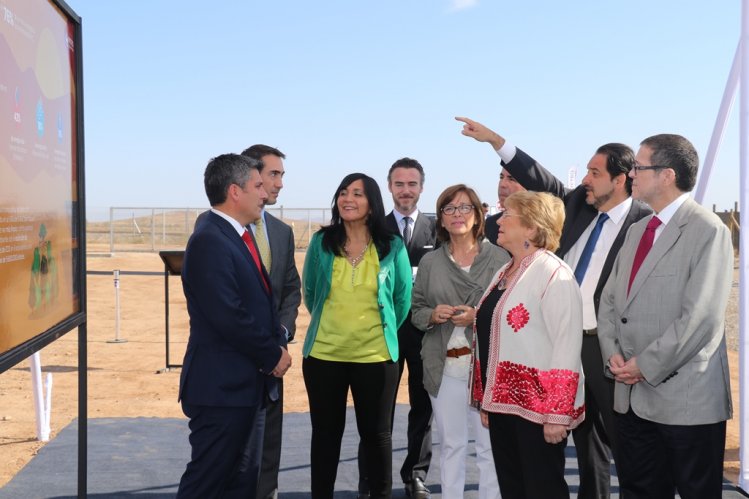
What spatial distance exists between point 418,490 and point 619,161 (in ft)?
7.91

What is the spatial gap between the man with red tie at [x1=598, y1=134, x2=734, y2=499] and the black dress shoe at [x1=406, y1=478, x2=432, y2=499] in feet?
5.44

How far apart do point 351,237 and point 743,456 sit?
291cm

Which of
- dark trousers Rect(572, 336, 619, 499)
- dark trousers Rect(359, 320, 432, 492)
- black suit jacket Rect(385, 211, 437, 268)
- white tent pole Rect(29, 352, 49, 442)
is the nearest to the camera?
dark trousers Rect(572, 336, 619, 499)

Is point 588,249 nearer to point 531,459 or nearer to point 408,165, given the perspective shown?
point 531,459

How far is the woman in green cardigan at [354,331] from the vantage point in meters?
4.02

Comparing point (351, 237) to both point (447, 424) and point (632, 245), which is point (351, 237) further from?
point (632, 245)

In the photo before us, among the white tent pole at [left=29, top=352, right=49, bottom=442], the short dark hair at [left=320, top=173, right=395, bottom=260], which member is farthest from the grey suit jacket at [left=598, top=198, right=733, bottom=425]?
the white tent pole at [left=29, top=352, right=49, bottom=442]

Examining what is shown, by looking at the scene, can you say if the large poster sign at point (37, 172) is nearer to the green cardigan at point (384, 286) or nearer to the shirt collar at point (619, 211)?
the green cardigan at point (384, 286)

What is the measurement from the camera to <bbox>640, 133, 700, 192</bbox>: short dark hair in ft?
10.4

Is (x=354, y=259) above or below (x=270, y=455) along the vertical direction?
above

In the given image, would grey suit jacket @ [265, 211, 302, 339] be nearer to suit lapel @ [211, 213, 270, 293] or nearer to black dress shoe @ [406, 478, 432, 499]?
suit lapel @ [211, 213, 270, 293]

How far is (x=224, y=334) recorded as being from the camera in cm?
322

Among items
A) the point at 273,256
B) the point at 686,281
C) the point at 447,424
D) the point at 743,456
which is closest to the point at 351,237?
the point at 273,256

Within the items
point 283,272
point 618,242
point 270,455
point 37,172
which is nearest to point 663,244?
point 618,242
